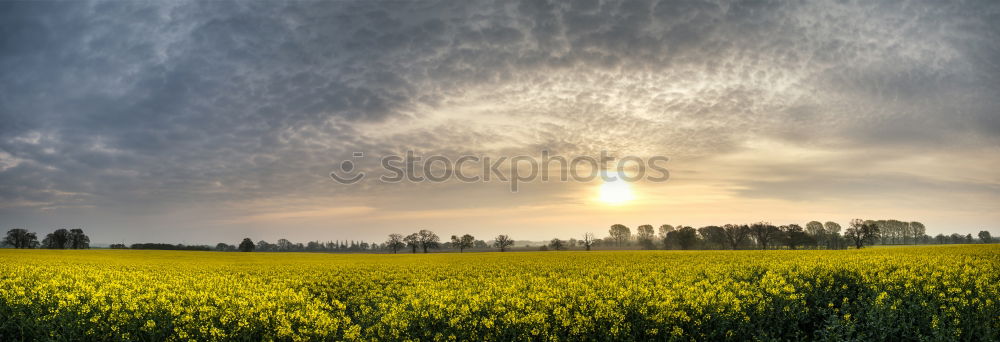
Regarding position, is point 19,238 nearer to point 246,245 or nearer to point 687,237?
point 246,245

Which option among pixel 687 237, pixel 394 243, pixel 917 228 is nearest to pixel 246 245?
pixel 394 243

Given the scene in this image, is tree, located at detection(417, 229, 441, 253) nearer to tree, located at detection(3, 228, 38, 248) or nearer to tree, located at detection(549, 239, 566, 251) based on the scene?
tree, located at detection(549, 239, 566, 251)

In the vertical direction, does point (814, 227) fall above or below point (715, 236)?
above

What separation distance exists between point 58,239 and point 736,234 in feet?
609

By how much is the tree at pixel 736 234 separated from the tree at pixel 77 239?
179 metres

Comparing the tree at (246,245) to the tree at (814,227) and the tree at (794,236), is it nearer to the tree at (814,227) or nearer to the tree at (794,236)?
the tree at (794,236)

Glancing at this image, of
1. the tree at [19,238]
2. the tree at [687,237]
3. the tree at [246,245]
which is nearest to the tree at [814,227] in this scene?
the tree at [687,237]

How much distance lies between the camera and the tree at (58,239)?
132m

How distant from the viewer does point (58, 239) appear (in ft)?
434

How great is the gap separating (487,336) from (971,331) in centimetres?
1253

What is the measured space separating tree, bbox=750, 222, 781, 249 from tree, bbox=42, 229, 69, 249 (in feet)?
612

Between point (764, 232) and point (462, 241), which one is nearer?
point (764, 232)

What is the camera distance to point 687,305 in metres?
11.7

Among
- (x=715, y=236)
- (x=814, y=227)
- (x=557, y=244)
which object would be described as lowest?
(x=557, y=244)
